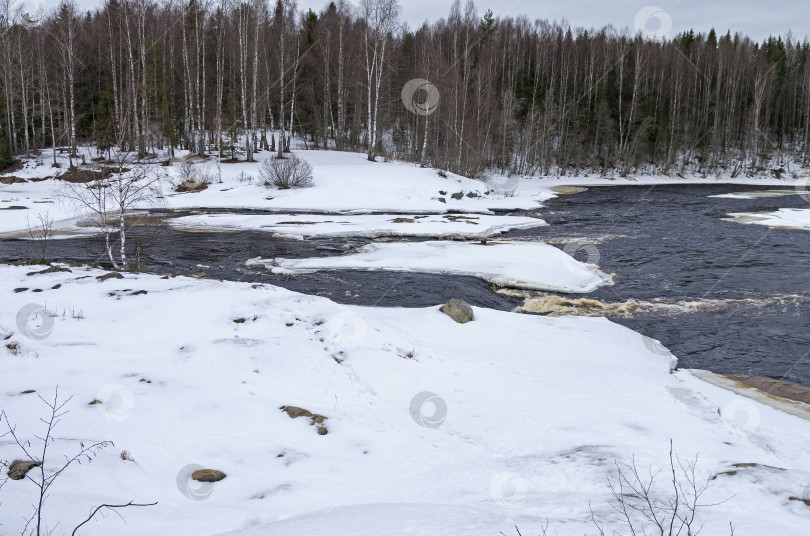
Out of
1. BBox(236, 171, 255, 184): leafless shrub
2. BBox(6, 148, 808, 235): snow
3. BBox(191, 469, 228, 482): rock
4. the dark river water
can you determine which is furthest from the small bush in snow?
BBox(191, 469, 228, 482): rock

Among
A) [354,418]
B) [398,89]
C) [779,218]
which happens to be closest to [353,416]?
[354,418]

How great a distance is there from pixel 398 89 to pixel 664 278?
36939 millimetres

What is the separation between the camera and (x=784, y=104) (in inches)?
2329

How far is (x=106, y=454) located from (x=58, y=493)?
60cm

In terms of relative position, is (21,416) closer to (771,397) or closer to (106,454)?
(106,454)

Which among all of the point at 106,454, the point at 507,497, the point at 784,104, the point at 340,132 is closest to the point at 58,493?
the point at 106,454

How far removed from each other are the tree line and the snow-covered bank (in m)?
22.6

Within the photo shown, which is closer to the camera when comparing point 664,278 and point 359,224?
point 664,278

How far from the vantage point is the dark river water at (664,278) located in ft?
28.6

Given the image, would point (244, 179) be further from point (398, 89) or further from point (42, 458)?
point (42, 458)

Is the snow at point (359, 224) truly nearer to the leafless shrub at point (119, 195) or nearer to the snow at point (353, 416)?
the leafless shrub at point (119, 195)

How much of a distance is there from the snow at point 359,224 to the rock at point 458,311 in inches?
359

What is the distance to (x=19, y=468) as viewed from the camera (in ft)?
12.2

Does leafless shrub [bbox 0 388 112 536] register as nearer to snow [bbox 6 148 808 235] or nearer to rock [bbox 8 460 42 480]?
rock [bbox 8 460 42 480]
